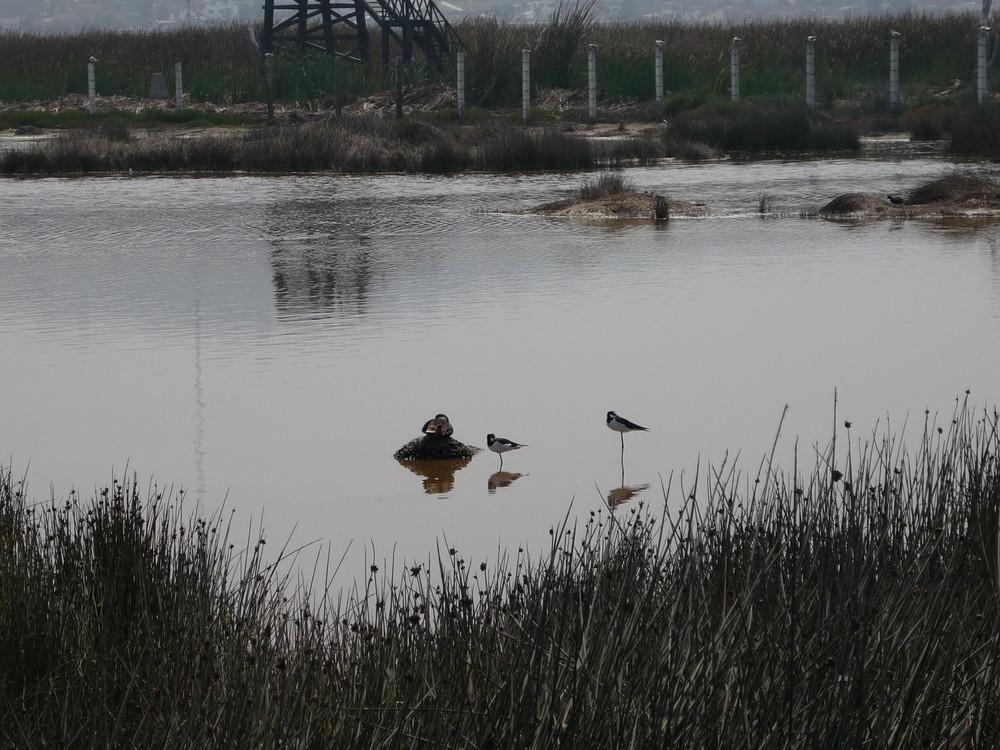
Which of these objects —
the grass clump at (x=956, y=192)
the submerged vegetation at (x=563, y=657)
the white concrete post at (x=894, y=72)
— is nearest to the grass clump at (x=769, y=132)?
the white concrete post at (x=894, y=72)

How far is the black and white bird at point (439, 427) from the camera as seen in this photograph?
23.0 feet

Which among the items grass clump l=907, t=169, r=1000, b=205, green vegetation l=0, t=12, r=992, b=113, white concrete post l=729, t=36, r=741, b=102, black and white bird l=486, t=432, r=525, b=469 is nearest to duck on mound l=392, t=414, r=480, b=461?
black and white bird l=486, t=432, r=525, b=469

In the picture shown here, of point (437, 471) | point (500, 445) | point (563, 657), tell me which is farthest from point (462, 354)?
point (563, 657)

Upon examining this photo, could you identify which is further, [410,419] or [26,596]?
[410,419]

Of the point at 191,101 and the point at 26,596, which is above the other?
the point at 191,101

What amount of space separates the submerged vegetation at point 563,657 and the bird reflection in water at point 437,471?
2.59 m

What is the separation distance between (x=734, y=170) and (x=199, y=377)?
17255 mm

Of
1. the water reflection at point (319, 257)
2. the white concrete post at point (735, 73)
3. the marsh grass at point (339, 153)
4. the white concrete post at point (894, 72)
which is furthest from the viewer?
the white concrete post at point (735, 73)

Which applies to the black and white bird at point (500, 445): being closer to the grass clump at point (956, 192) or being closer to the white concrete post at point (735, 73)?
the grass clump at point (956, 192)

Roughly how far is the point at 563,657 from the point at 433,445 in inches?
156

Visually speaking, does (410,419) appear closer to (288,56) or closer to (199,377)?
(199,377)

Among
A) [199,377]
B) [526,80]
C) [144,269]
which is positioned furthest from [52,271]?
[526,80]

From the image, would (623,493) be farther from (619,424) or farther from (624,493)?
(619,424)

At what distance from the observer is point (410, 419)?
25.5ft
